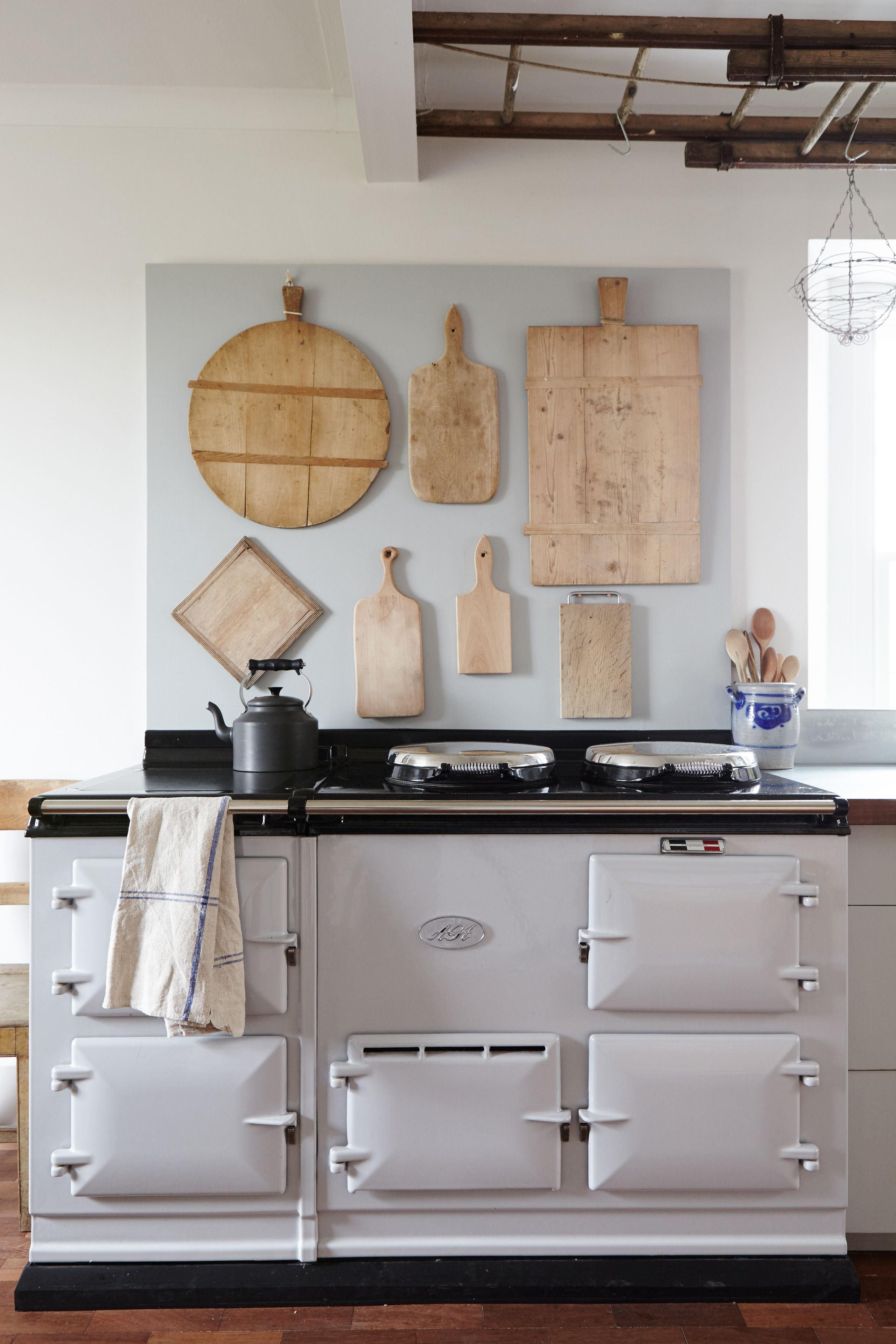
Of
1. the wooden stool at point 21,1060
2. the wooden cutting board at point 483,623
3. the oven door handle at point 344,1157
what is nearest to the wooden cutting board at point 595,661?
the wooden cutting board at point 483,623

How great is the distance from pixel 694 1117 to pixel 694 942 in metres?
0.31

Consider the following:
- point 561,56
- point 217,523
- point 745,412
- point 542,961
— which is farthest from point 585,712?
point 561,56

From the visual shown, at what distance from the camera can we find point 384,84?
1768mm

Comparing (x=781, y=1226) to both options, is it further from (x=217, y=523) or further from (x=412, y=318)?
(x=412, y=318)

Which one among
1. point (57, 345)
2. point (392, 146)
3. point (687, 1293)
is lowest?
point (687, 1293)

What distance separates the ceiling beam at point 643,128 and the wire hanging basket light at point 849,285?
0.12 meters

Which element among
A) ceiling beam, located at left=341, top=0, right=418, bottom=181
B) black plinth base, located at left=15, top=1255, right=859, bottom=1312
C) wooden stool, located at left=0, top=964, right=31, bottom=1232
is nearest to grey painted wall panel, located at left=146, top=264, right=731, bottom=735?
Answer: ceiling beam, located at left=341, top=0, right=418, bottom=181

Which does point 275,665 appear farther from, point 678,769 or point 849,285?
point 849,285

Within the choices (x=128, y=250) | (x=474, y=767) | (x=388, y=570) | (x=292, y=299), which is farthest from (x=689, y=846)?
(x=128, y=250)

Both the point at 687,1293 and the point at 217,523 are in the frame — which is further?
the point at 217,523

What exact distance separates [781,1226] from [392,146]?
236cm

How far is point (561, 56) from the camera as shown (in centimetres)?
203

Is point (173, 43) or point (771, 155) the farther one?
point (771, 155)

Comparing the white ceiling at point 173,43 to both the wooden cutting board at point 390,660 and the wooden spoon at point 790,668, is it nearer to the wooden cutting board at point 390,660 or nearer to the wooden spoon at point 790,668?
the wooden cutting board at point 390,660
